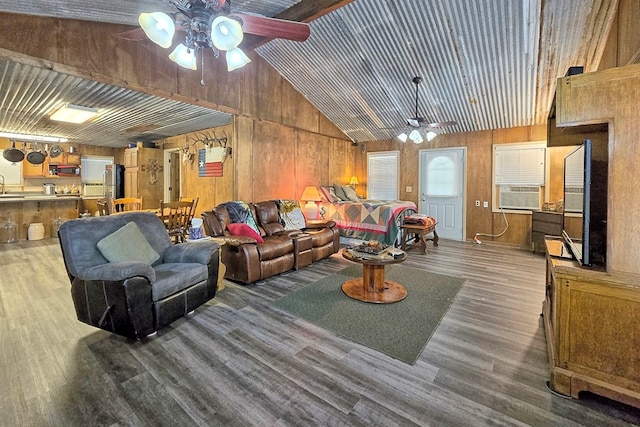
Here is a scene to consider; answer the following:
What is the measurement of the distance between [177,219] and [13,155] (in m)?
5.47

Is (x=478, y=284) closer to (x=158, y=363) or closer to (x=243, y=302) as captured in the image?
(x=243, y=302)

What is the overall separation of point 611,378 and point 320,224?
12.4 feet

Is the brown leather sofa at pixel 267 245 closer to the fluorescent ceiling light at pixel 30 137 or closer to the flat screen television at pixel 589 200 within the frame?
the flat screen television at pixel 589 200

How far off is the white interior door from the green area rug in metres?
3.34

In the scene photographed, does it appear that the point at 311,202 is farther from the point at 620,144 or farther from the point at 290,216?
the point at 620,144

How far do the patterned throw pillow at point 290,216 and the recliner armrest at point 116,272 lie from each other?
2.63 m

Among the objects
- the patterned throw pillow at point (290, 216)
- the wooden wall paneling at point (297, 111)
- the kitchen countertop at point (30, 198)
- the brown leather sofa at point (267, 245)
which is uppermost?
the wooden wall paneling at point (297, 111)

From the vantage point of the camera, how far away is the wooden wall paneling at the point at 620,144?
1.50 m

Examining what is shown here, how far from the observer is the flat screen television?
5.64 feet

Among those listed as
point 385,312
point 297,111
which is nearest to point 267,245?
point 385,312

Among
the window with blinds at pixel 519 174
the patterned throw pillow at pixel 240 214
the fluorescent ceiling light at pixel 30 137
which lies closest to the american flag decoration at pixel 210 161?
the patterned throw pillow at pixel 240 214

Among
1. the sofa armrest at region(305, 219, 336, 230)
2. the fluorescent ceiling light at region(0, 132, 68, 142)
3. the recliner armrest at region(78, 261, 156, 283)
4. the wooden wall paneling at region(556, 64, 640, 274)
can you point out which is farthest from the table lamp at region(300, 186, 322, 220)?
the fluorescent ceiling light at region(0, 132, 68, 142)

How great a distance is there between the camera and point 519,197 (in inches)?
236

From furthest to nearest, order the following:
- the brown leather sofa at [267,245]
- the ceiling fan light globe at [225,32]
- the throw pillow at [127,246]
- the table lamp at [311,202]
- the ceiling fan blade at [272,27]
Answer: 1. the table lamp at [311,202]
2. the brown leather sofa at [267,245]
3. the throw pillow at [127,246]
4. the ceiling fan blade at [272,27]
5. the ceiling fan light globe at [225,32]
